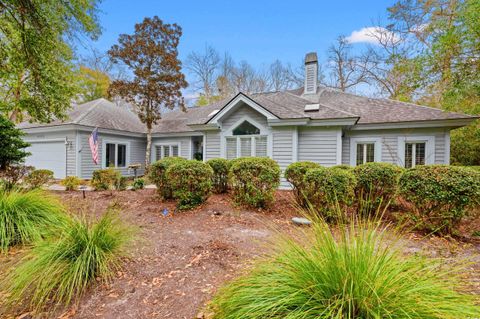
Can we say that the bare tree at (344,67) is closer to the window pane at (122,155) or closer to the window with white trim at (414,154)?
the window with white trim at (414,154)

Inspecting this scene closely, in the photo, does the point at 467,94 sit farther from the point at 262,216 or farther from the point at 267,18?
the point at 267,18

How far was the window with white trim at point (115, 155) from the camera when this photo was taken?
13.9 metres

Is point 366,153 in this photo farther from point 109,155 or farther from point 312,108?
point 109,155

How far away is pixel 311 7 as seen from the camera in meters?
13.1

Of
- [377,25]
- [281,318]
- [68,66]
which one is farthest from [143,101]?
[377,25]

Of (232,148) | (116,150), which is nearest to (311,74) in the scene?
(232,148)

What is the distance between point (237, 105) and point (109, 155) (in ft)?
29.8

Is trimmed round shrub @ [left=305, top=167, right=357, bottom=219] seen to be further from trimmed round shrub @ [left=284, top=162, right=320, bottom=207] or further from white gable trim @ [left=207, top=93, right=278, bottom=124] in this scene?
white gable trim @ [left=207, top=93, right=278, bottom=124]

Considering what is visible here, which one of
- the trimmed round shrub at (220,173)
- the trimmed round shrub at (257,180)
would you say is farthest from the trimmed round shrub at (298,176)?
the trimmed round shrub at (220,173)

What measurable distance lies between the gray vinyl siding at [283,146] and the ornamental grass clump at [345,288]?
7936 mm

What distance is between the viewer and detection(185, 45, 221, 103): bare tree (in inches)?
1031


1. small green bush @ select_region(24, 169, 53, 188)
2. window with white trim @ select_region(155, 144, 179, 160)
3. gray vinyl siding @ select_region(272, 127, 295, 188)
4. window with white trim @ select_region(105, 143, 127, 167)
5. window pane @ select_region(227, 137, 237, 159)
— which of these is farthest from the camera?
window with white trim @ select_region(155, 144, 179, 160)

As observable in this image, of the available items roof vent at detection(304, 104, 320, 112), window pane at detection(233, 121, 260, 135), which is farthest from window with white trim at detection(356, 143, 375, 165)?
window pane at detection(233, 121, 260, 135)

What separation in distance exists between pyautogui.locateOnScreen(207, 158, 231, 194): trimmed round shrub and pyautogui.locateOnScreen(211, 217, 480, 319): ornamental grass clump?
5289 millimetres
